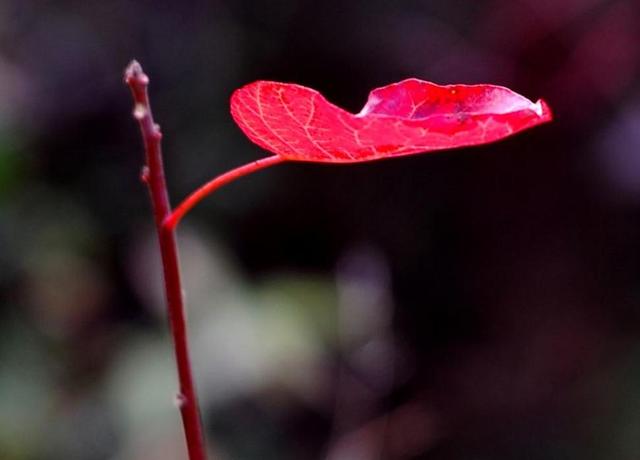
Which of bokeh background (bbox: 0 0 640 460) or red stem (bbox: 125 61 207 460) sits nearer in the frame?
red stem (bbox: 125 61 207 460)

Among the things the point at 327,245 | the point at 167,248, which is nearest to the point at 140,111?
the point at 167,248

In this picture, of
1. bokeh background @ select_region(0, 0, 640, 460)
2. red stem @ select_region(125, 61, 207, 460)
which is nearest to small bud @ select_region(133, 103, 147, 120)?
red stem @ select_region(125, 61, 207, 460)

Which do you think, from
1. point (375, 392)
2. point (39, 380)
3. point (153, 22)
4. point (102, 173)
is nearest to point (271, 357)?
point (375, 392)

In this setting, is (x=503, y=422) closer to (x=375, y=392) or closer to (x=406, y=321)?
(x=406, y=321)

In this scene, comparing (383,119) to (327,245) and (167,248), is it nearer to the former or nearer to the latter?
(167,248)

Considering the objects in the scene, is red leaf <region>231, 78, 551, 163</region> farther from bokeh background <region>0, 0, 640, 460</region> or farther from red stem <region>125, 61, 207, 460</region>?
bokeh background <region>0, 0, 640, 460</region>

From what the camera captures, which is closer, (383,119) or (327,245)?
(383,119)

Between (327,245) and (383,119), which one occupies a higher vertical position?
(327,245)
